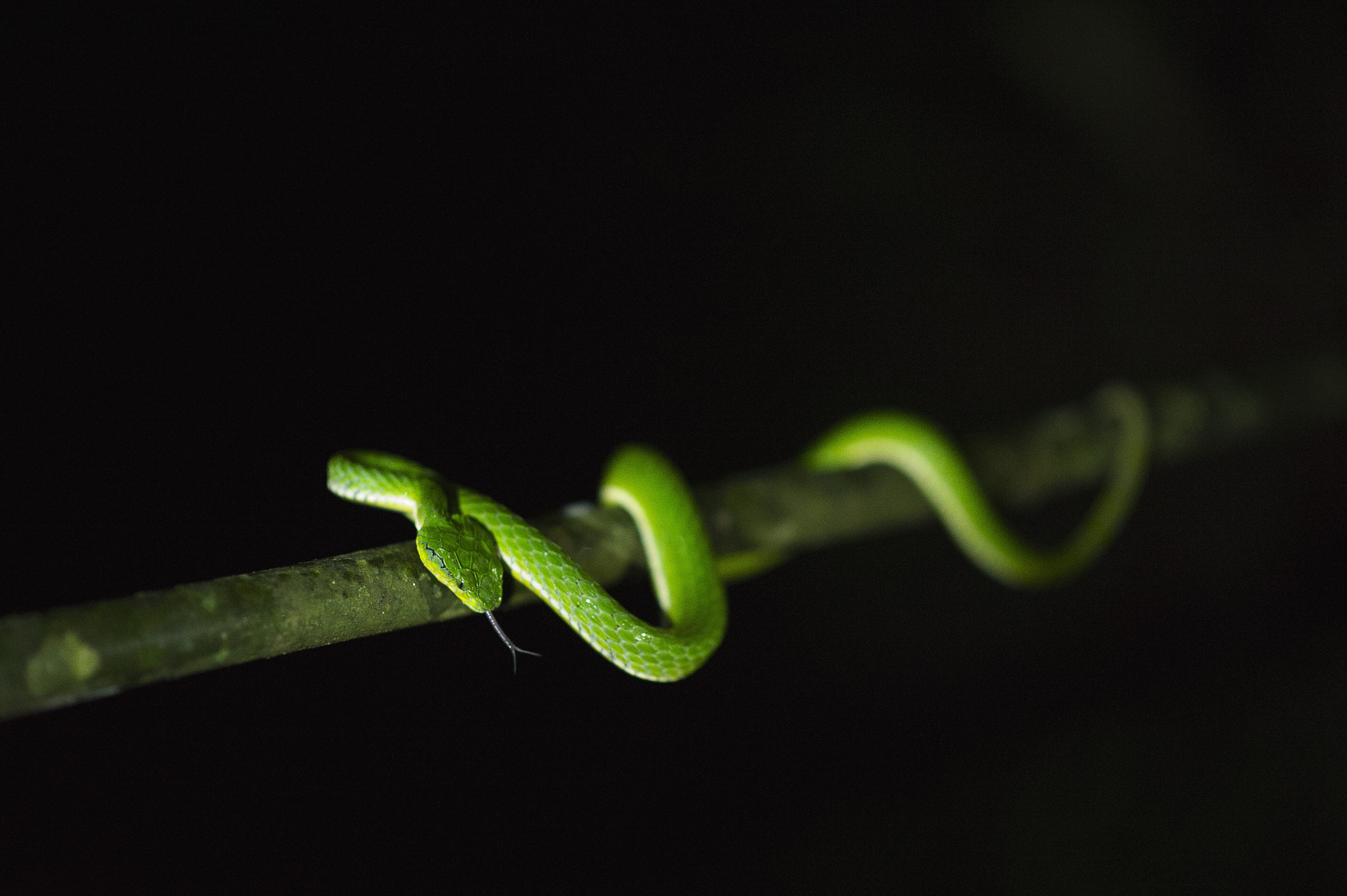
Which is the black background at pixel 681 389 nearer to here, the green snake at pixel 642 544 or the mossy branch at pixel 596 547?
the green snake at pixel 642 544

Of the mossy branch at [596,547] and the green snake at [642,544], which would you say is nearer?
the mossy branch at [596,547]

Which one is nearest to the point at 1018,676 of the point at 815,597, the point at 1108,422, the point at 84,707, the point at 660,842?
the point at 815,597

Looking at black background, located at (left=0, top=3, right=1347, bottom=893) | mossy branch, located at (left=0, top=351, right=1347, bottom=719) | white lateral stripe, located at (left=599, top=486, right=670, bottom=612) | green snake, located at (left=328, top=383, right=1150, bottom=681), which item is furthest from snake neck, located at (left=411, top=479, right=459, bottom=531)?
black background, located at (left=0, top=3, right=1347, bottom=893)

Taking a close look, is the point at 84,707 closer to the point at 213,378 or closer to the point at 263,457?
the point at 263,457

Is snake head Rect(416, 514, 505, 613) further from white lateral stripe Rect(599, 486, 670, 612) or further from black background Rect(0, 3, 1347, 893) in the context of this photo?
black background Rect(0, 3, 1347, 893)

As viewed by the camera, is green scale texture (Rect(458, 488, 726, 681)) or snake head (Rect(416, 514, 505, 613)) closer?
snake head (Rect(416, 514, 505, 613))

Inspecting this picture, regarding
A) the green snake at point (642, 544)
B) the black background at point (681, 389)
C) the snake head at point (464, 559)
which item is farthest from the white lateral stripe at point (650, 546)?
the black background at point (681, 389)
